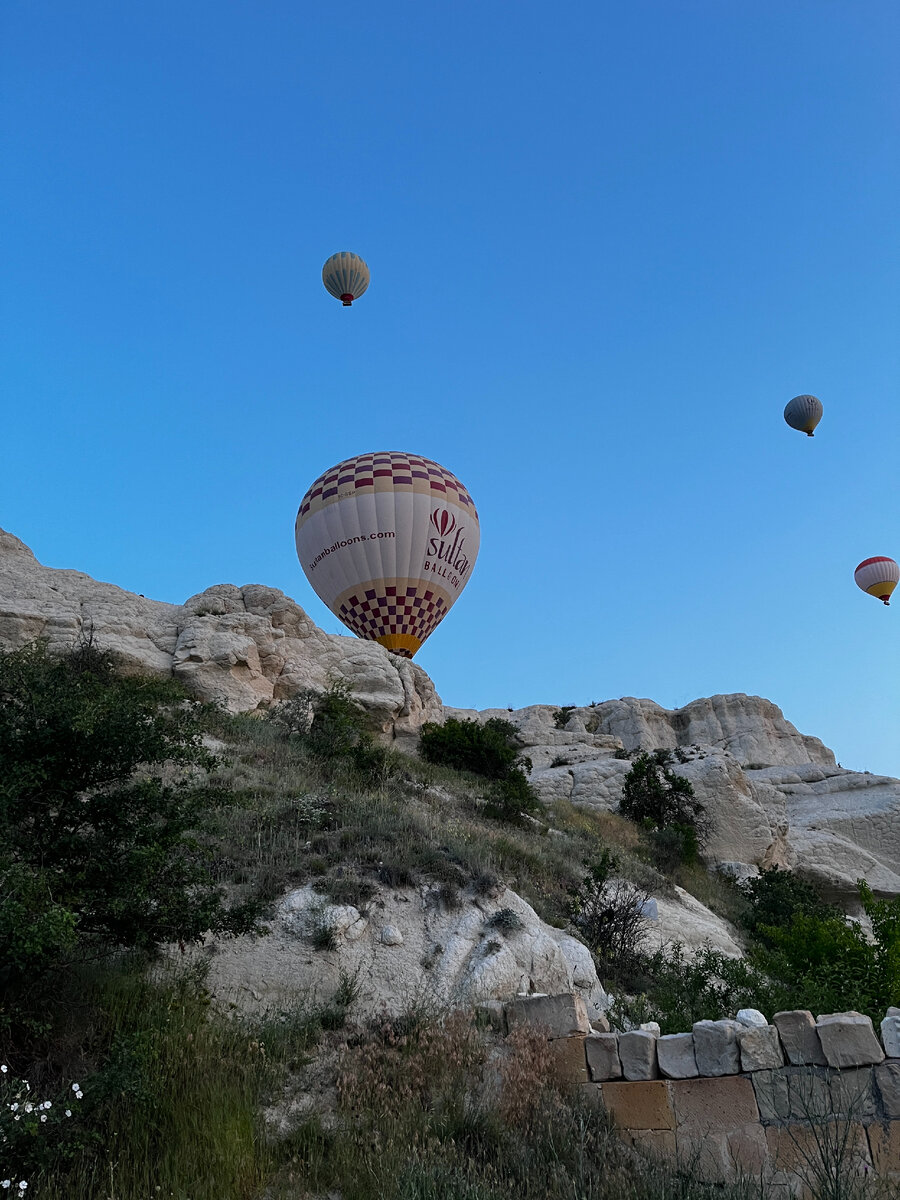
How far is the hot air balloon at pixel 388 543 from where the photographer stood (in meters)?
27.6

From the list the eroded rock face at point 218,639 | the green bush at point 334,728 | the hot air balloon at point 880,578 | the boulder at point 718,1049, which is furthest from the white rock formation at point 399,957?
the hot air balloon at point 880,578

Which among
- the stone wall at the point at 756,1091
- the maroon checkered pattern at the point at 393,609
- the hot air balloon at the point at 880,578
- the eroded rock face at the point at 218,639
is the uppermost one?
the hot air balloon at the point at 880,578

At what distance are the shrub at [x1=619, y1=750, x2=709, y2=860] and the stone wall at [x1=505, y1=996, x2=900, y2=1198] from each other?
15.9 m

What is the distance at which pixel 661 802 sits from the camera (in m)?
22.6

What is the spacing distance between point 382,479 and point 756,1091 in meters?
23.7

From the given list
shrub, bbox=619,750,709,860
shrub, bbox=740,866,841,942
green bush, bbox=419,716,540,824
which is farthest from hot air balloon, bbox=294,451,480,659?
shrub, bbox=740,866,841,942

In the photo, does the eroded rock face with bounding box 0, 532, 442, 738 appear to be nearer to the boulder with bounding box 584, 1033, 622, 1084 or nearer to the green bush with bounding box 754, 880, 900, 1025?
the green bush with bounding box 754, 880, 900, 1025

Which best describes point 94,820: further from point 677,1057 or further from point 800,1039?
point 800,1039

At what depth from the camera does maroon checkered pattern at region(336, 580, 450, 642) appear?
2827 cm

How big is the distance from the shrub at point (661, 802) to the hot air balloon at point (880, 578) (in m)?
21.6

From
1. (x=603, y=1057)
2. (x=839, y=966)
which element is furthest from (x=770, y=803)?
(x=603, y=1057)

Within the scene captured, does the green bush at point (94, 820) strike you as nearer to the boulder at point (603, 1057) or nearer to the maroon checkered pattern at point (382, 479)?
the boulder at point (603, 1057)

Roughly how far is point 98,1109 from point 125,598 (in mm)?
21059

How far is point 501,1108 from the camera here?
5586mm
